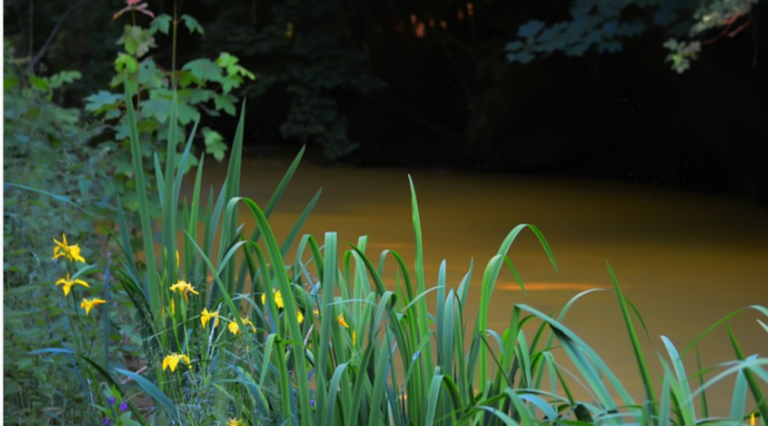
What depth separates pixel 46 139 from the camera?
3.90 m

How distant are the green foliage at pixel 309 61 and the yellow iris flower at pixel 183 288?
8741 mm

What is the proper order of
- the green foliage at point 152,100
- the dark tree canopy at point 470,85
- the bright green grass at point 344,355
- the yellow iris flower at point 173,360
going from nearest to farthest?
1. the bright green grass at point 344,355
2. the yellow iris flower at point 173,360
3. the green foliage at point 152,100
4. the dark tree canopy at point 470,85

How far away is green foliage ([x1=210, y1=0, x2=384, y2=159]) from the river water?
1.67ft

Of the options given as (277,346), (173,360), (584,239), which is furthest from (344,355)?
(584,239)

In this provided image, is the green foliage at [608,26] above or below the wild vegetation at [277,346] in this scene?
above

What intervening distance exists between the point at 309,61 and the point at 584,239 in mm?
5801

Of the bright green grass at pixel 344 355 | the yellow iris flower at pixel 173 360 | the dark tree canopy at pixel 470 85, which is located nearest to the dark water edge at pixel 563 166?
the dark tree canopy at pixel 470 85

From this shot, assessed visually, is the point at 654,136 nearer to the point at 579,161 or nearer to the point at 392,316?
the point at 579,161

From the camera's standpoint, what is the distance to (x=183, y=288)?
5.97 ft

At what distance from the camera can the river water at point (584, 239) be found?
4426 millimetres

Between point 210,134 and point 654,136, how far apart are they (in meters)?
7.45

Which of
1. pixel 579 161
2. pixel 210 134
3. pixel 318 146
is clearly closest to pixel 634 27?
pixel 579 161

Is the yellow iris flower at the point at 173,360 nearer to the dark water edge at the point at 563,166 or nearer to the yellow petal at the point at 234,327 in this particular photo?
the yellow petal at the point at 234,327

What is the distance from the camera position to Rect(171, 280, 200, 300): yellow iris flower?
1759 mm
